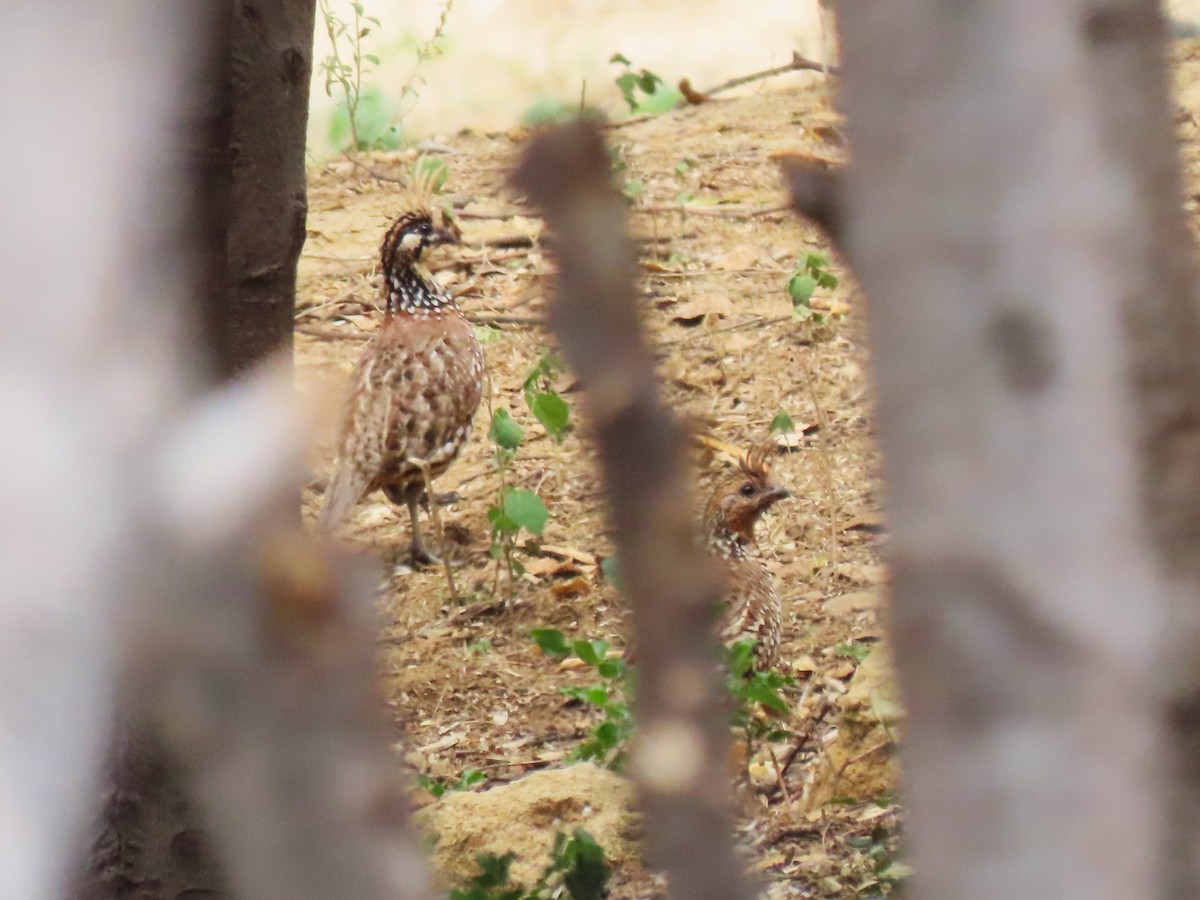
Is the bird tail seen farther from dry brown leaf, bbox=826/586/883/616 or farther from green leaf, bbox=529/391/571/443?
dry brown leaf, bbox=826/586/883/616

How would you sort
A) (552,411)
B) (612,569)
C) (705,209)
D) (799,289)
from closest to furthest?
(612,569) → (552,411) → (799,289) → (705,209)

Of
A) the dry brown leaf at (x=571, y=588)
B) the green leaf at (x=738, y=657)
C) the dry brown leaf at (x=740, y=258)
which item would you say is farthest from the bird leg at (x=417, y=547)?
the green leaf at (x=738, y=657)

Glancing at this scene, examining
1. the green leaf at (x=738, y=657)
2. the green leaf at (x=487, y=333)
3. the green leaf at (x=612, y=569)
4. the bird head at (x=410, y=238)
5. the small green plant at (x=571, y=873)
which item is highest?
the bird head at (x=410, y=238)

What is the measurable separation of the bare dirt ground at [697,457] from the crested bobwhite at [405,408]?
0.25 m

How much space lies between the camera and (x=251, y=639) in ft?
2.52

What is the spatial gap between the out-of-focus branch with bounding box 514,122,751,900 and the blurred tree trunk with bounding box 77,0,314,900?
102cm

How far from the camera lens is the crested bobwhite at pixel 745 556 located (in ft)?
13.5

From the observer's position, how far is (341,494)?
17.7ft

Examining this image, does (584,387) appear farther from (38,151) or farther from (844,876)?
(844,876)

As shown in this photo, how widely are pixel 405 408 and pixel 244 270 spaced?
8.57 ft

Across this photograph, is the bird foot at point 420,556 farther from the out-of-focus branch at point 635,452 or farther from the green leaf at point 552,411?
the out-of-focus branch at point 635,452

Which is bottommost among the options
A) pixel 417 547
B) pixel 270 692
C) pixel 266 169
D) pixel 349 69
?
pixel 270 692

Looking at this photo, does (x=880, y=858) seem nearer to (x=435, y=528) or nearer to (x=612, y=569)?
(x=612, y=569)

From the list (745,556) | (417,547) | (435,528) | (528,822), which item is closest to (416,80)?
(417,547)
